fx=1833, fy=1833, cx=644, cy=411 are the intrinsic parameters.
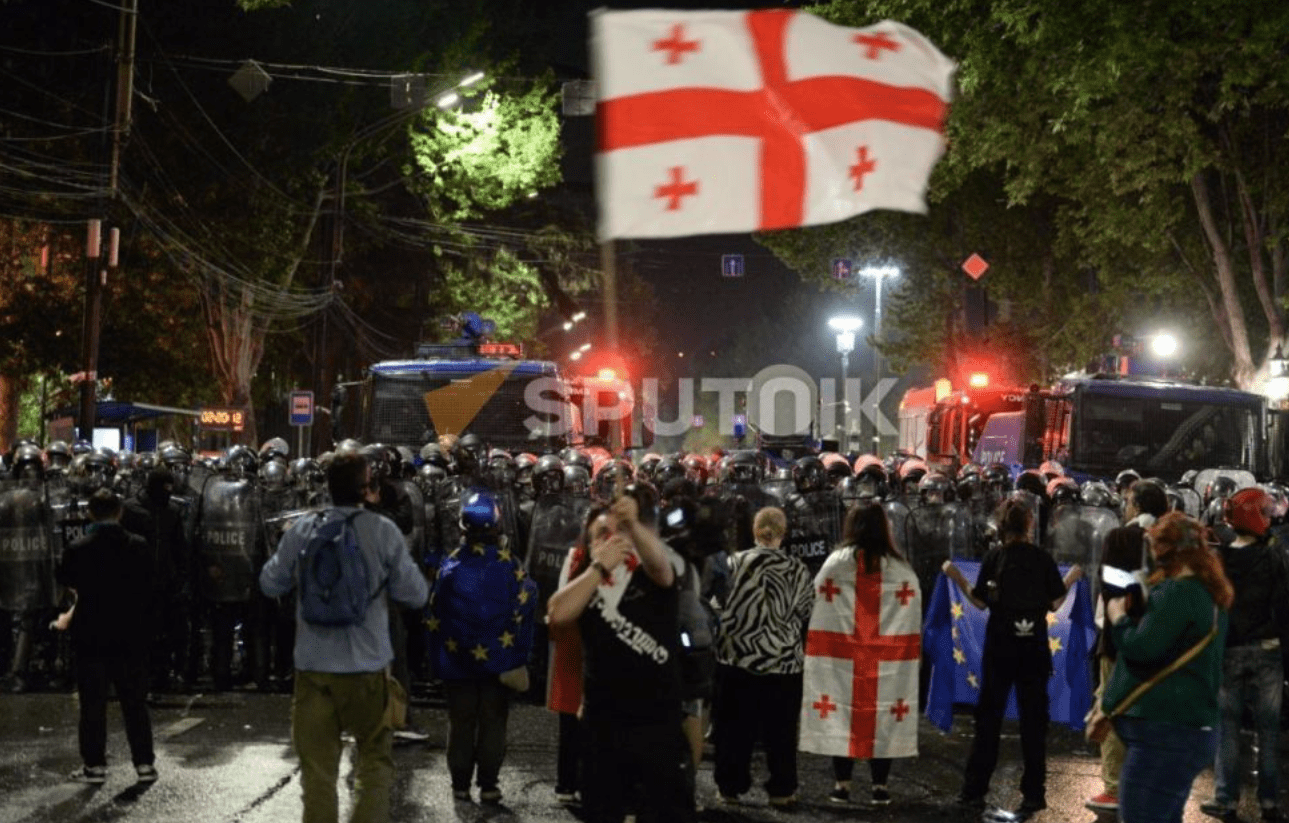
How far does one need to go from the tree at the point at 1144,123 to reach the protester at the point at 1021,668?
12.9 metres

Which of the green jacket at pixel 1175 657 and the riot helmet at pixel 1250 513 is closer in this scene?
the green jacket at pixel 1175 657

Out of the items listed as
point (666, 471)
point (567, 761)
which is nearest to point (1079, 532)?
point (666, 471)

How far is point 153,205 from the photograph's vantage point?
34.8 m

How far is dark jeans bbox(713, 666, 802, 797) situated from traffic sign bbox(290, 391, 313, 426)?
24.0 meters

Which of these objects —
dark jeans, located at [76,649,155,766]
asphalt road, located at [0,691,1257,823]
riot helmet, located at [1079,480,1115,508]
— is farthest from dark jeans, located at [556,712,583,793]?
riot helmet, located at [1079,480,1115,508]

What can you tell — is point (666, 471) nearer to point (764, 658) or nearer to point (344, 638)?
point (764, 658)

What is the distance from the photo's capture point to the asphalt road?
31.7ft

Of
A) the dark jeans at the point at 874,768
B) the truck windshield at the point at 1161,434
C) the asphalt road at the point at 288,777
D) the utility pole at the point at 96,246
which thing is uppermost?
the utility pole at the point at 96,246

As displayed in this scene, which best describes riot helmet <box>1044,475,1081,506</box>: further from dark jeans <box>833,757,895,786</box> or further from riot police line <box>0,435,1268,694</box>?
dark jeans <box>833,757,895,786</box>

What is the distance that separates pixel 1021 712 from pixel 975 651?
2.04m

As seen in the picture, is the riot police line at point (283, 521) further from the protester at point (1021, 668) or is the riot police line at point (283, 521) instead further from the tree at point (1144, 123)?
the tree at point (1144, 123)

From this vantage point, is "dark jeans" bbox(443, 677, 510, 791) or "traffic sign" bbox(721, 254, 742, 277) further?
"traffic sign" bbox(721, 254, 742, 277)

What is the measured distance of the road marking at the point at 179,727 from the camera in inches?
479

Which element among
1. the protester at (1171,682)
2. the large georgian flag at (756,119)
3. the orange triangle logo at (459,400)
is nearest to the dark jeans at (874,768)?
the protester at (1171,682)
